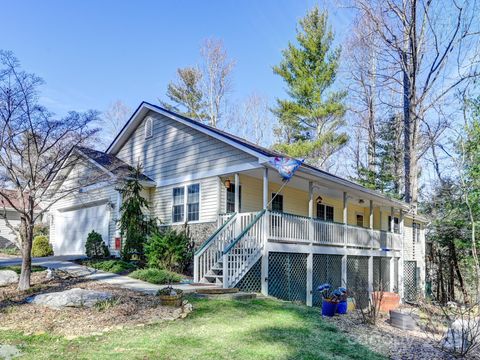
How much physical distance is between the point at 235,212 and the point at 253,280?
2212 millimetres

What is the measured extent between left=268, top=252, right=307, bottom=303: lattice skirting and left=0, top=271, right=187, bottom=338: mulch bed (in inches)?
158

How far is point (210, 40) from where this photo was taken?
31000mm

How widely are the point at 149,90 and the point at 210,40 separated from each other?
6.54m

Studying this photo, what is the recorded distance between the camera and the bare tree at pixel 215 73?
1227 inches

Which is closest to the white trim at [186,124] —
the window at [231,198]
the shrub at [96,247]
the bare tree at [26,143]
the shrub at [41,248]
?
the window at [231,198]

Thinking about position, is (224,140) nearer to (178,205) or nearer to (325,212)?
(178,205)

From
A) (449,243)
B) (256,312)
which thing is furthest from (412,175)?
(256,312)

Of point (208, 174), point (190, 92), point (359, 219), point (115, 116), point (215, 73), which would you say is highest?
point (215, 73)

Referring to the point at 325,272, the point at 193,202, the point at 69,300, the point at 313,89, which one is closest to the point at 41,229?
the point at 193,202

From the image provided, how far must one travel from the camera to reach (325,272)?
13.6 meters

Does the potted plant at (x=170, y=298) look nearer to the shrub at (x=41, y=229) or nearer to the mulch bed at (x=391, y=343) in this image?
the mulch bed at (x=391, y=343)

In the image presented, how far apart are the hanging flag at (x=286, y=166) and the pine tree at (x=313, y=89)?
16.7 meters

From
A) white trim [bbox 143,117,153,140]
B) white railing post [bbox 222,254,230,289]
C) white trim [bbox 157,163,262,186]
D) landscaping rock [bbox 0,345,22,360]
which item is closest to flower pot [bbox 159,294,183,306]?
white railing post [bbox 222,254,230,289]

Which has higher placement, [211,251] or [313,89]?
[313,89]
